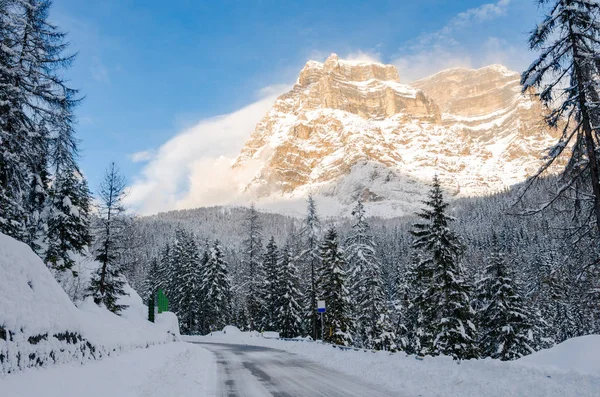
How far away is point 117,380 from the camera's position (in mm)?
8602

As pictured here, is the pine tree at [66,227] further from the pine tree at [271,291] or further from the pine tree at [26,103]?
the pine tree at [271,291]

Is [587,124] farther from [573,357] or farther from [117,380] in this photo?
[117,380]

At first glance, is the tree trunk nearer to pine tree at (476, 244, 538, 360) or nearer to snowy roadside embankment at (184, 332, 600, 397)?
snowy roadside embankment at (184, 332, 600, 397)

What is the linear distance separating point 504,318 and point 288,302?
23.0m

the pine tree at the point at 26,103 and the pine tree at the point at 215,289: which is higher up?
the pine tree at the point at 26,103

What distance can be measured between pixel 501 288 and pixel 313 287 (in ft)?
56.6

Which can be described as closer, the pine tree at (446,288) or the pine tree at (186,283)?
the pine tree at (446,288)

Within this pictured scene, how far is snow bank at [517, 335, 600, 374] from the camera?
9484mm

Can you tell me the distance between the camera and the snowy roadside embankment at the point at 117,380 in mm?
5824

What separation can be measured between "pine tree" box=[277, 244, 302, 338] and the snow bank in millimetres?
35854

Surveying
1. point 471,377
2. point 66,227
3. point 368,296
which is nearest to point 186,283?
point 368,296

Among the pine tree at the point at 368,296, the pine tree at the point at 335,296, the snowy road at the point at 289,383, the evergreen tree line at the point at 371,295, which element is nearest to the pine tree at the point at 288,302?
the evergreen tree line at the point at 371,295

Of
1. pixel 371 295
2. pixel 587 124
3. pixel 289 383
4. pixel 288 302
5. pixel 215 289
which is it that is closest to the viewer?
pixel 587 124

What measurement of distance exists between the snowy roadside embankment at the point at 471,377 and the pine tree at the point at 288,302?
2916 cm
